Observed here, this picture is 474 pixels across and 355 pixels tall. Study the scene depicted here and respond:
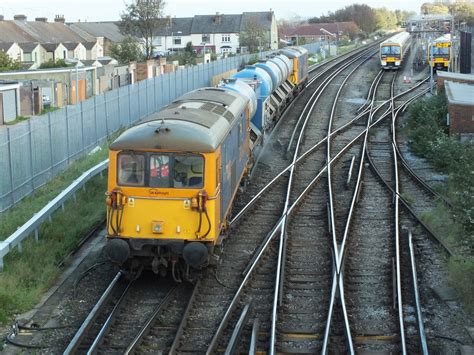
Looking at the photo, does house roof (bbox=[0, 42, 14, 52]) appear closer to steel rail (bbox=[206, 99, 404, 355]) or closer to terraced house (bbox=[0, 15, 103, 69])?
terraced house (bbox=[0, 15, 103, 69])

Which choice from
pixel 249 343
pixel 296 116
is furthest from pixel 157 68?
pixel 249 343

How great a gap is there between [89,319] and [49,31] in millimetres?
79727

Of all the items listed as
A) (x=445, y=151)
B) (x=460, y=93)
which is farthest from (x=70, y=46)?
(x=445, y=151)

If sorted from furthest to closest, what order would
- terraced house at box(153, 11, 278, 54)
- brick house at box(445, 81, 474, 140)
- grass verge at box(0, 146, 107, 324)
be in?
terraced house at box(153, 11, 278, 54) < brick house at box(445, 81, 474, 140) < grass verge at box(0, 146, 107, 324)

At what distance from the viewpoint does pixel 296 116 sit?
31.2 metres

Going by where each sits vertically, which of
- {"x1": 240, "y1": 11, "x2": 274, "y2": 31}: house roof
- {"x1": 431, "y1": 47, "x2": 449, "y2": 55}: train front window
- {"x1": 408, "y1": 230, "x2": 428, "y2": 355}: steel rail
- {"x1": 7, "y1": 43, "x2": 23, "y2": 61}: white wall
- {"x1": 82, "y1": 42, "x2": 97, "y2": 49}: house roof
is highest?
{"x1": 240, "y1": 11, "x2": 274, "y2": 31}: house roof

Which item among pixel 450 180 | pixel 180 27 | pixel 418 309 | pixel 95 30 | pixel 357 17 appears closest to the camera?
pixel 418 309

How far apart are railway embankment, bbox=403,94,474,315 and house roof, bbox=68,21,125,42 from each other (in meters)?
72.7

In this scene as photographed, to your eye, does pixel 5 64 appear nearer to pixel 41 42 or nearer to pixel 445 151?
pixel 41 42

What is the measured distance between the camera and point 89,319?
990 centimetres

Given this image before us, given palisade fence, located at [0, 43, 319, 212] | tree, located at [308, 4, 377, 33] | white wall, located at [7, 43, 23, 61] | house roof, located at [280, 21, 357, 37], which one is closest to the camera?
palisade fence, located at [0, 43, 319, 212]

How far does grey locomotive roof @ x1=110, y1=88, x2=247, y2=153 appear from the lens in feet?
36.4

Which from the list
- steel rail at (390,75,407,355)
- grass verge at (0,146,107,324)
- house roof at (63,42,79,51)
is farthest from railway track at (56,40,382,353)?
house roof at (63,42,79,51)

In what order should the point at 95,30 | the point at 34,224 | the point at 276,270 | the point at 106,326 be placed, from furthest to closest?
the point at 95,30
the point at 34,224
the point at 276,270
the point at 106,326
